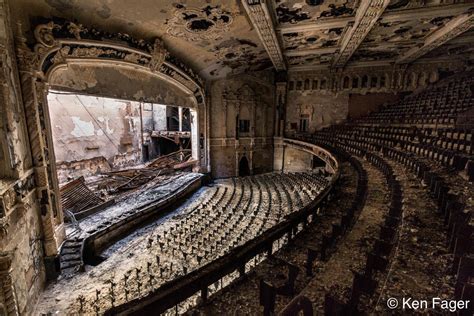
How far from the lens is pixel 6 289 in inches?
98.5

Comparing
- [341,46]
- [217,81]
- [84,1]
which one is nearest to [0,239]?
[84,1]

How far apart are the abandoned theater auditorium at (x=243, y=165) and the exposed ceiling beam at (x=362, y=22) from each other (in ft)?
0.23

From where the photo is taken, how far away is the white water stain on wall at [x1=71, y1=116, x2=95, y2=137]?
1171 centimetres

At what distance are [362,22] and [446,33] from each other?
3.12 metres

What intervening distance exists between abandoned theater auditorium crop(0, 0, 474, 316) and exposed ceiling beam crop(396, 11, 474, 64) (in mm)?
74

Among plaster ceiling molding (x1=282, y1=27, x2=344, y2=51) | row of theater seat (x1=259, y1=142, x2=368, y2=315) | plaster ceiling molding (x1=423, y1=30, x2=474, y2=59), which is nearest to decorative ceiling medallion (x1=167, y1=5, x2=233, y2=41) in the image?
plaster ceiling molding (x1=282, y1=27, x2=344, y2=51)

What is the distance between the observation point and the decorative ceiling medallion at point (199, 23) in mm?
5020

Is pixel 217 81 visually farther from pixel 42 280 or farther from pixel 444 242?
pixel 444 242

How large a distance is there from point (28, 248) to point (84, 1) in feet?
14.5

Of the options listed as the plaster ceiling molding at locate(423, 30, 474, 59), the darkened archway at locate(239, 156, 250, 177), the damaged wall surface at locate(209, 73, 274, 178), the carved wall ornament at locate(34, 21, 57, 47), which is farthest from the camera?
the darkened archway at locate(239, 156, 250, 177)

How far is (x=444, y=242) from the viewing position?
1581mm

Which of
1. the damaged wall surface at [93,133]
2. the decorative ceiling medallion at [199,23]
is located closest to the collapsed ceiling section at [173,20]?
the decorative ceiling medallion at [199,23]

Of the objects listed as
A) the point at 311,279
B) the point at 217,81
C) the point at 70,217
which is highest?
the point at 217,81

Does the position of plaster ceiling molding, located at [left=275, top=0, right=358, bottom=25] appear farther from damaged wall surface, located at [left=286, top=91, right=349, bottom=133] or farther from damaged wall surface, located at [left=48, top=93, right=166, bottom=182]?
damaged wall surface, located at [left=48, top=93, right=166, bottom=182]
